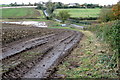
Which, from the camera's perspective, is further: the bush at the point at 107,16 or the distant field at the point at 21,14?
the distant field at the point at 21,14

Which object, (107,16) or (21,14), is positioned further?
(21,14)

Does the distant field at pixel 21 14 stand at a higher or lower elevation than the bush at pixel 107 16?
lower

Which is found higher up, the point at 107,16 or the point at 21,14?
the point at 107,16

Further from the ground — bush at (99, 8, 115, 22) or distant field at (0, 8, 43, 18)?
bush at (99, 8, 115, 22)

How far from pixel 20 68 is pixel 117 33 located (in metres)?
6.37

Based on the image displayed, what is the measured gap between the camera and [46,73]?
1191cm

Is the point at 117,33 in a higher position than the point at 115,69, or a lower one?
higher

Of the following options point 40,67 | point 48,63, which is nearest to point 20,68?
point 40,67

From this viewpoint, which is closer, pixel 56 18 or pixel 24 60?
pixel 24 60

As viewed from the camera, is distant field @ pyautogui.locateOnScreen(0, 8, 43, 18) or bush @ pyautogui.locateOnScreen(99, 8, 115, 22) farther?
distant field @ pyautogui.locateOnScreen(0, 8, 43, 18)

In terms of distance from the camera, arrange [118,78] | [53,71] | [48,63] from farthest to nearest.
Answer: [48,63] → [53,71] → [118,78]


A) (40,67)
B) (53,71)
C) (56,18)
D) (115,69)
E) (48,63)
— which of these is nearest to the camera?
(115,69)

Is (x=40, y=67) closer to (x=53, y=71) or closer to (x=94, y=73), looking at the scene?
(x=53, y=71)

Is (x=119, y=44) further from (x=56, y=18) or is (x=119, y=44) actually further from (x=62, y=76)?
(x=56, y=18)
